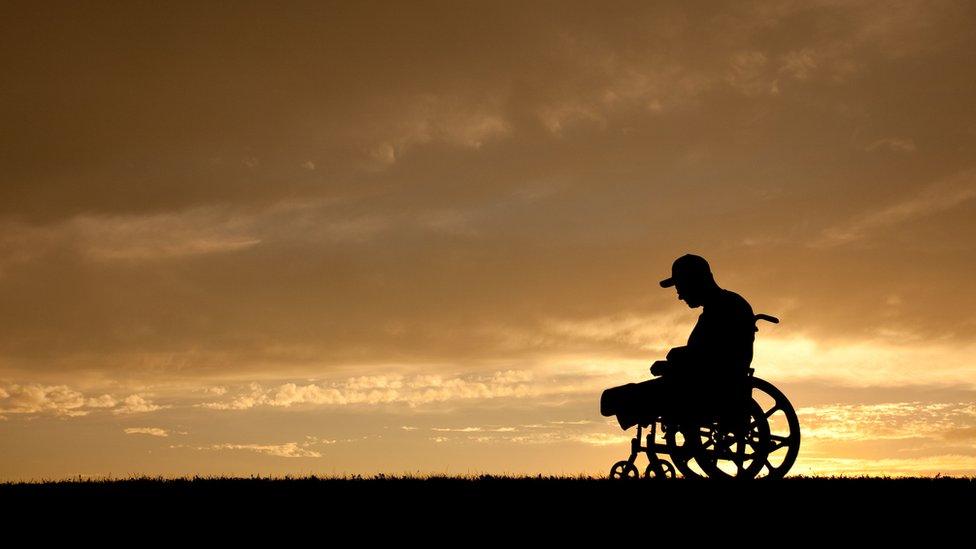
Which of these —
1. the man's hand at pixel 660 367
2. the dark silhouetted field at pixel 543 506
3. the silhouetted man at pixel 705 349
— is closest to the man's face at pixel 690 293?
the silhouetted man at pixel 705 349

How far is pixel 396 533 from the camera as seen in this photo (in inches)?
347

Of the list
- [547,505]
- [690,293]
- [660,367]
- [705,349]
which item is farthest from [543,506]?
[690,293]

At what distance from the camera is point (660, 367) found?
12.1 meters

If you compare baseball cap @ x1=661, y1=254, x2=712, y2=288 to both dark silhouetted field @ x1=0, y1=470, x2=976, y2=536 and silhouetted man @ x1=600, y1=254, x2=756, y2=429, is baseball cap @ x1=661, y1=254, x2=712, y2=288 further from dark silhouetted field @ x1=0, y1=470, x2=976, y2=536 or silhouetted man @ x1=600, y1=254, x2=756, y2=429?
dark silhouetted field @ x1=0, y1=470, x2=976, y2=536

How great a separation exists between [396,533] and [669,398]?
173 inches

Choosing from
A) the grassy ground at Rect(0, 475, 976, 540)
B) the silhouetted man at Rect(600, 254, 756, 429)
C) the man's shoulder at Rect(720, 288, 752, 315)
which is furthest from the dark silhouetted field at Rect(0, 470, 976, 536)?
the man's shoulder at Rect(720, 288, 752, 315)

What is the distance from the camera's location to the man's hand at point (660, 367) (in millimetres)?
12023

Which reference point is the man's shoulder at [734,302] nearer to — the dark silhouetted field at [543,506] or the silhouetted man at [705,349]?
the silhouetted man at [705,349]

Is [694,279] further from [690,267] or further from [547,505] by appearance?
[547,505]

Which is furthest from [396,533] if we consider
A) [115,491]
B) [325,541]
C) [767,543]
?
[115,491]

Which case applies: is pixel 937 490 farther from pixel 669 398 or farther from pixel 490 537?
pixel 490 537

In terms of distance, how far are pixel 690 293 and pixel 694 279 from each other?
0.17 meters

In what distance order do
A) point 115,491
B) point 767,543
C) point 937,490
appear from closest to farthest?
1. point 767,543
2. point 937,490
3. point 115,491

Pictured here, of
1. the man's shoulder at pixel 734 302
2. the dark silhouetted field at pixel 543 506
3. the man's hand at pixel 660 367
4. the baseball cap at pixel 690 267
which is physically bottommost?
the dark silhouetted field at pixel 543 506
